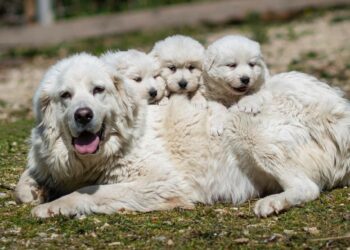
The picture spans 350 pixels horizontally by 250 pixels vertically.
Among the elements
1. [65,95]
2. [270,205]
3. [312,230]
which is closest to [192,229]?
[270,205]

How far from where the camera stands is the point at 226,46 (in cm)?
765

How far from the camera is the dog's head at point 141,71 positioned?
7367mm

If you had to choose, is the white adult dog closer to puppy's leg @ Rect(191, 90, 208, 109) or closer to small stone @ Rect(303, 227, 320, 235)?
puppy's leg @ Rect(191, 90, 208, 109)

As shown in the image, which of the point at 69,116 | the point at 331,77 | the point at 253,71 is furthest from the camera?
the point at 331,77

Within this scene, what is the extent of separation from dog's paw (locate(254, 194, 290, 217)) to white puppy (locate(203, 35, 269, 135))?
1.05 meters

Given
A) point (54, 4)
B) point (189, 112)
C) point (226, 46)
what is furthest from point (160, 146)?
point (54, 4)

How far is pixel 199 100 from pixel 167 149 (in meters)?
0.73

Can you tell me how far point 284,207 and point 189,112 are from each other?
129cm

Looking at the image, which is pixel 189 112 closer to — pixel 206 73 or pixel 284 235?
pixel 206 73

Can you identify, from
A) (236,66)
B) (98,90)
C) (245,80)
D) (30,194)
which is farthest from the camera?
(236,66)

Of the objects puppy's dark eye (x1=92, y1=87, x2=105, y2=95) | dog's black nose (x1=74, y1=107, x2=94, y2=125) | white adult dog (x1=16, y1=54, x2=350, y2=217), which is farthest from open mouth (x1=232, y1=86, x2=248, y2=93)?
dog's black nose (x1=74, y1=107, x2=94, y2=125)

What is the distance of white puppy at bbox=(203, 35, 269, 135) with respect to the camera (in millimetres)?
7297

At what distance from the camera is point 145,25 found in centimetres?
1823

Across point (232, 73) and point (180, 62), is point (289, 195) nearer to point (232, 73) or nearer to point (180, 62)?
point (232, 73)
